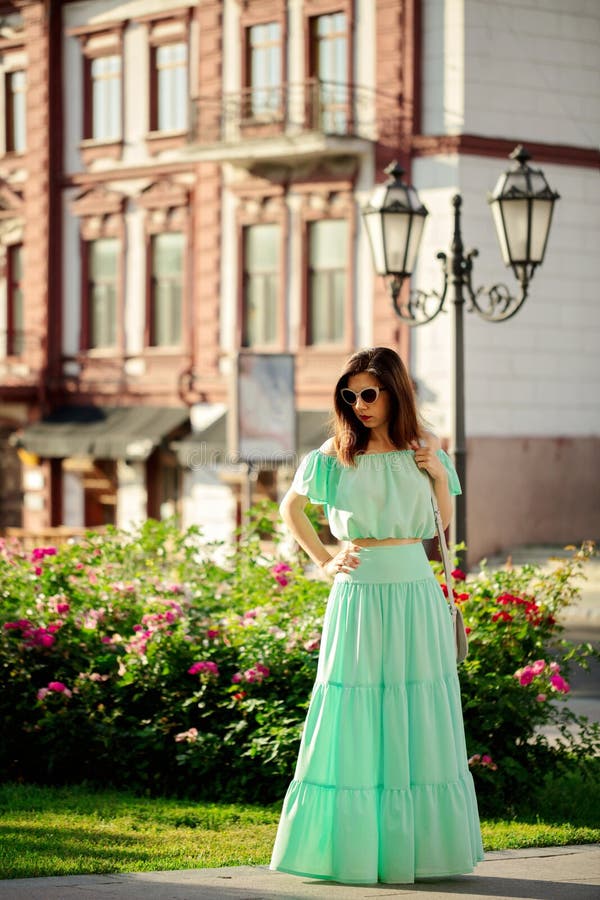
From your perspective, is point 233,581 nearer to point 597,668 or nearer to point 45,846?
point 45,846

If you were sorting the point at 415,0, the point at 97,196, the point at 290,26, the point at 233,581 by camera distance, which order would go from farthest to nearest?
the point at 97,196 → the point at 290,26 → the point at 415,0 → the point at 233,581

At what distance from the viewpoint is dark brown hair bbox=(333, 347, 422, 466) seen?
590 cm

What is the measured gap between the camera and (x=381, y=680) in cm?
594

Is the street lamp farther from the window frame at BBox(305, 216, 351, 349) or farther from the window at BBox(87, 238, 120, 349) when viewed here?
the window at BBox(87, 238, 120, 349)

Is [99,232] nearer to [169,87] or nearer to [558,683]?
[169,87]

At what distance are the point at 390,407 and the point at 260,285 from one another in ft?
66.1

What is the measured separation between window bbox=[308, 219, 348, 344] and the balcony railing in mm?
1506

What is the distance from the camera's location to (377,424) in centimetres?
596

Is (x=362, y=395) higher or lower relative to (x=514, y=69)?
lower

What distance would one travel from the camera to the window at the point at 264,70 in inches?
974

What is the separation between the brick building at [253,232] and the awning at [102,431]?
0.05 metres

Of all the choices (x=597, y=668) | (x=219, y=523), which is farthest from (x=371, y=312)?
(x=597, y=668)

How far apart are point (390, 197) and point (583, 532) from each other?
43.1 ft

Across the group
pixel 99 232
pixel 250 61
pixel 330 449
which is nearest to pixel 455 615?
pixel 330 449
